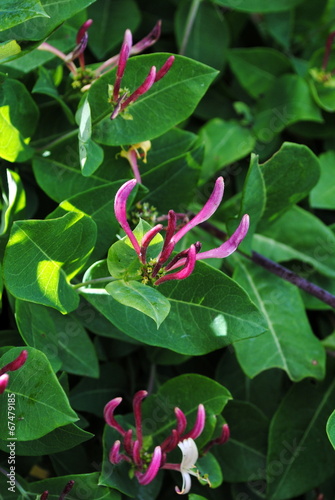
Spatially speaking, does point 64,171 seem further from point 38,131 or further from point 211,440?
point 211,440

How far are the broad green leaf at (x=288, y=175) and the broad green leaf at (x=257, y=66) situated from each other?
0.34 meters

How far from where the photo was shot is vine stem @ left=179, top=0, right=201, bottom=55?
45.6 inches

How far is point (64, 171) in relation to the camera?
2.79 feet

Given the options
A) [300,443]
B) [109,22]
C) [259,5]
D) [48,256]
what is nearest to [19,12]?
[48,256]

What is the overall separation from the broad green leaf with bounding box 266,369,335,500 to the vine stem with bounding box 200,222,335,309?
16cm

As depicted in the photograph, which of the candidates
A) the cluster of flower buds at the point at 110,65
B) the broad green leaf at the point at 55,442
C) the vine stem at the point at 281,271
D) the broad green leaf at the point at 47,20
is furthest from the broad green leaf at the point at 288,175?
the broad green leaf at the point at 55,442

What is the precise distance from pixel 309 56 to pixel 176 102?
0.58 m

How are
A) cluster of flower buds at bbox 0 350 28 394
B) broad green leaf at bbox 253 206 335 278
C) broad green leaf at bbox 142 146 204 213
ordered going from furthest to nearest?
broad green leaf at bbox 253 206 335 278 < broad green leaf at bbox 142 146 204 213 < cluster of flower buds at bbox 0 350 28 394

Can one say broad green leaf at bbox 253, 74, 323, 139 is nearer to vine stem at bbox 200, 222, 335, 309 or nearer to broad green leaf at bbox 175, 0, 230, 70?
broad green leaf at bbox 175, 0, 230, 70

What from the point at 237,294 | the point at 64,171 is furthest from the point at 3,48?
the point at 237,294

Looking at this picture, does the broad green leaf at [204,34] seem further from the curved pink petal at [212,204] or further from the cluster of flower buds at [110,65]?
the curved pink petal at [212,204]

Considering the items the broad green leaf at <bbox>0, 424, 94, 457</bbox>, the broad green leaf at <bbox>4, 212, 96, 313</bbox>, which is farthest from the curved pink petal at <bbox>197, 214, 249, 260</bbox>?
the broad green leaf at <bbox>0, 424, 94, 457</bbox>

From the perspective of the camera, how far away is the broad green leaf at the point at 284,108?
116cm

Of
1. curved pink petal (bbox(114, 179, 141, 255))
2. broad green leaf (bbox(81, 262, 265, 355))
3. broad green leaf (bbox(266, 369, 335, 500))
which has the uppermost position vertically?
curved pink petal (bbox(114, 179, 141, 255))
